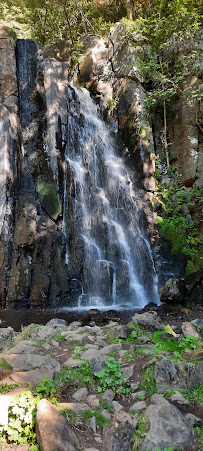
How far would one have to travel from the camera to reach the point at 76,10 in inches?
738

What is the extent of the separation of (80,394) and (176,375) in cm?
103

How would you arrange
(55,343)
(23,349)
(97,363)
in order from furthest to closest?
1. (55,343)
2. (23,349)
3. (97,363)

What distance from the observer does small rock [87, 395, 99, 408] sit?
3.07 metres

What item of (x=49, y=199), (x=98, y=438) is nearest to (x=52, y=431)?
(x=98, y=438)

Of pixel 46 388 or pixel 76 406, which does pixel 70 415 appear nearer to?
pixel 76 406

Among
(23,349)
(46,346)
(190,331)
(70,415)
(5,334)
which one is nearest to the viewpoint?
(70,415)

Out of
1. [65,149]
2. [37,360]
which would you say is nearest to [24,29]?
[65,149]

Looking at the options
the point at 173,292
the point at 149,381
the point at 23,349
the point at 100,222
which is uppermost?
the point at 100,222

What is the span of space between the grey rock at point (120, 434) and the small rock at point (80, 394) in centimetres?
59

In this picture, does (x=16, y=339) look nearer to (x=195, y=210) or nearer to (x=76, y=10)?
(x=195, y=210)

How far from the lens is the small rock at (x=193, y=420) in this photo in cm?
276

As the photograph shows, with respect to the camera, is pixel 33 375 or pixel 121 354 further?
pixel 121 354

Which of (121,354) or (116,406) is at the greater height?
(121,354)

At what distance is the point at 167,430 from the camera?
2584 millimetres
